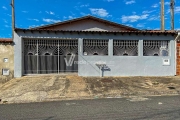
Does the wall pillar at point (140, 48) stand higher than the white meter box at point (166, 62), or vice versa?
the wall pillar at point (140, 48)

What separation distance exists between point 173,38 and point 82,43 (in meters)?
6.56

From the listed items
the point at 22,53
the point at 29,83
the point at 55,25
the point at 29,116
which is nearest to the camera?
the point at 29,116

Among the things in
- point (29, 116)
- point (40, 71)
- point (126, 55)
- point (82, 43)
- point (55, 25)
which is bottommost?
point (29, 116)

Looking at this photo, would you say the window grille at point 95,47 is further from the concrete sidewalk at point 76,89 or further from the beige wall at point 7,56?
the beige wall at point 7,56

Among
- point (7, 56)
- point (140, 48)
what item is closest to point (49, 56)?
point (7, 56)

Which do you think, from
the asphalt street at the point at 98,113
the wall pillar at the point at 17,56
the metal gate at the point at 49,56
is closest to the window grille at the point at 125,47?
the metal gate at the point at 49,56

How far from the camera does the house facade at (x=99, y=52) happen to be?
40.7 ft

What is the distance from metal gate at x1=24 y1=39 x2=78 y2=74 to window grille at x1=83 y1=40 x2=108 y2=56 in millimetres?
715

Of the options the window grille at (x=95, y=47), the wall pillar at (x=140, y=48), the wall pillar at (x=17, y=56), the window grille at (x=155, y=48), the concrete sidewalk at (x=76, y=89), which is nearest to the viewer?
the concrete sidewalk at (x=76, y=89)

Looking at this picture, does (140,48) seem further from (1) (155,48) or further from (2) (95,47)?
(2) (95,47)

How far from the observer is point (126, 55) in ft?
41.9

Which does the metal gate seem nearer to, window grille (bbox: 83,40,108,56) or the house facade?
the house facade

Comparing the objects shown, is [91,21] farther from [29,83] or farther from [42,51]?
[29,83]

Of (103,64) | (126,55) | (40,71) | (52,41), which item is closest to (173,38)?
(126,55)
